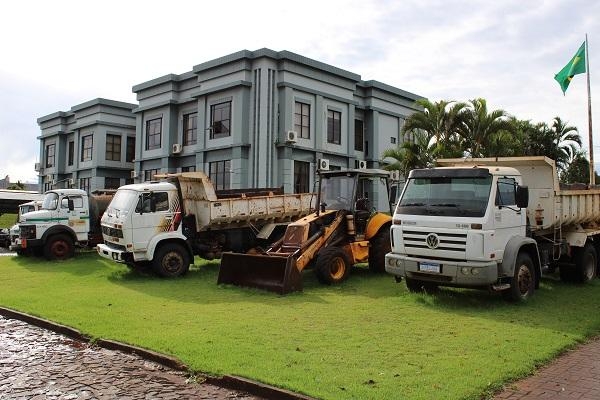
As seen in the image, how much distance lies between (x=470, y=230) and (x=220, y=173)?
2155 cm

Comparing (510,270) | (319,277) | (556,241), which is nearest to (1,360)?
(319,277)

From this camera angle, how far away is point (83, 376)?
6.13 m

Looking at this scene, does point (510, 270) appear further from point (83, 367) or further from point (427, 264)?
point (83, 367)

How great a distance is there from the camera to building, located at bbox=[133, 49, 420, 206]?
27.0m

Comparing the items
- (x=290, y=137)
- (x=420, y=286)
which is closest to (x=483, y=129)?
(x=290, y=137)

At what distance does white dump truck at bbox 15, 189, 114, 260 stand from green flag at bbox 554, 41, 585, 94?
19.1m

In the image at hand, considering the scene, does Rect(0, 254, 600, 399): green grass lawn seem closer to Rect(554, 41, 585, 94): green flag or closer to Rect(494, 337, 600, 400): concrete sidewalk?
Rect(494, 337, 600, 400): concrete sidewalk

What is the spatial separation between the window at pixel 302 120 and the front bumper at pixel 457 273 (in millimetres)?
19147

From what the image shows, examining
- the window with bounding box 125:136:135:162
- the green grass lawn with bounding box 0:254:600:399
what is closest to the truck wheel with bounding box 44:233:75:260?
the green grass lawn with bounding box 0:254:600:399

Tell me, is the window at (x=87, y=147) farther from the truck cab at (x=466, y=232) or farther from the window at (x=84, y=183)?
the truck cab at (x=466, y=232)

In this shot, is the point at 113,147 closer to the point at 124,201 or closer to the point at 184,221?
the point at 124,201

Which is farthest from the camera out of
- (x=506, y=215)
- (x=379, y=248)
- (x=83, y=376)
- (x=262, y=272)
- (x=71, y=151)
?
(x=71, y=151)

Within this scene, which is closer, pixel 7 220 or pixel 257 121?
pixel 257 121

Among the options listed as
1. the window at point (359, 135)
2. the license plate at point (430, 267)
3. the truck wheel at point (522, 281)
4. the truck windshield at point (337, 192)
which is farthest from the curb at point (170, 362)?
the window at point (359, 135)
